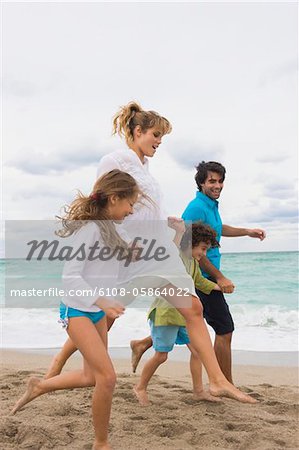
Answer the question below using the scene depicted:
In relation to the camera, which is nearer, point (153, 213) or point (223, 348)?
point (153, 213)

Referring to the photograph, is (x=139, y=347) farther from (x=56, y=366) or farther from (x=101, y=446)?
(x=101, y=446)

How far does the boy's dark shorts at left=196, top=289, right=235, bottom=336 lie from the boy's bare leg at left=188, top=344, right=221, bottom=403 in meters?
0.29

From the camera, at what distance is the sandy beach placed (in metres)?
3.75

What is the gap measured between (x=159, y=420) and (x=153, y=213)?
4.64 feet

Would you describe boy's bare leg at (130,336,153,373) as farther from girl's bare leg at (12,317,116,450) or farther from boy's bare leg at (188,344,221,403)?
girl's bare leg at (12,317,116,450)

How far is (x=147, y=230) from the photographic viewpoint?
402 cm

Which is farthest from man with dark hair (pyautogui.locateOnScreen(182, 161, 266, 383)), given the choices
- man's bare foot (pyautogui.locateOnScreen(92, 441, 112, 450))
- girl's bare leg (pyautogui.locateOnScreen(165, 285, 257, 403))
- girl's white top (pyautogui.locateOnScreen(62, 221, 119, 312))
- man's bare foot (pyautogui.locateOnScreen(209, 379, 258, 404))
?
man's bare foot (pyautogui.locateOnScreen(92, 441, 112, 450))

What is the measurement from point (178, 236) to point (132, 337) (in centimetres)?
576

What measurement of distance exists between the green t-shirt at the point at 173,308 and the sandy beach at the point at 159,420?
64cm

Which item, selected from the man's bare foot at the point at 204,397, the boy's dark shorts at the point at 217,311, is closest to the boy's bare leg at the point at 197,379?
the man's bare foot at the point at 204,397

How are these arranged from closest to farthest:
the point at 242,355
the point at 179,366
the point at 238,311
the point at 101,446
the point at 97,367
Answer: the point at 97,367 → the point at 101,446 → the point at 179,366 → the point at 242,355 → the point at 238,311

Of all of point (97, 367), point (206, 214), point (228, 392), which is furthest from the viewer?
point (206, 214)

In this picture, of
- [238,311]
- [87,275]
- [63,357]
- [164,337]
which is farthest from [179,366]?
[238,311]

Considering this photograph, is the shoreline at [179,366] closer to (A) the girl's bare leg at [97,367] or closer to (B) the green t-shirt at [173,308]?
(B) the green t-shirt at [173,308]
